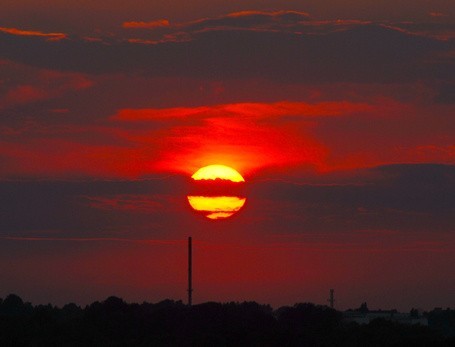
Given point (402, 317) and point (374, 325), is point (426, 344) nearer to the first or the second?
point (374, 325)

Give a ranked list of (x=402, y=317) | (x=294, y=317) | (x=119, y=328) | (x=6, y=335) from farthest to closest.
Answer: (x=402, y=317) → (x=294, y=317) → (x=119, y=328) → (x=6, y=335)

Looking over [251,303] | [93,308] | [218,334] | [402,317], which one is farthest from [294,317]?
[402,317]

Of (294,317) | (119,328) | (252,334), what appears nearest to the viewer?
(252,334)

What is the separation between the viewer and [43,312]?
15375 centimetres

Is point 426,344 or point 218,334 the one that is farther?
point 218,334

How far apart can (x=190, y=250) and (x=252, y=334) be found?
3441 cm

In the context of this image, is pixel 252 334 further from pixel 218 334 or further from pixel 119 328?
pixel 119 328

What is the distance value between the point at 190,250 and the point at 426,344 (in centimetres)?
4979

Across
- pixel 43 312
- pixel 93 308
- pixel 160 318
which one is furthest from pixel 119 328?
pixel 43 312

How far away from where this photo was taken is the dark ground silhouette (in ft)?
361

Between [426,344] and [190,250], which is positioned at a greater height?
[190,250]

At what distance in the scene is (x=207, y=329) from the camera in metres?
125

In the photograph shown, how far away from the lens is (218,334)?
115562mm

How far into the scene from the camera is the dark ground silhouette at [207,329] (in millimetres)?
110062
